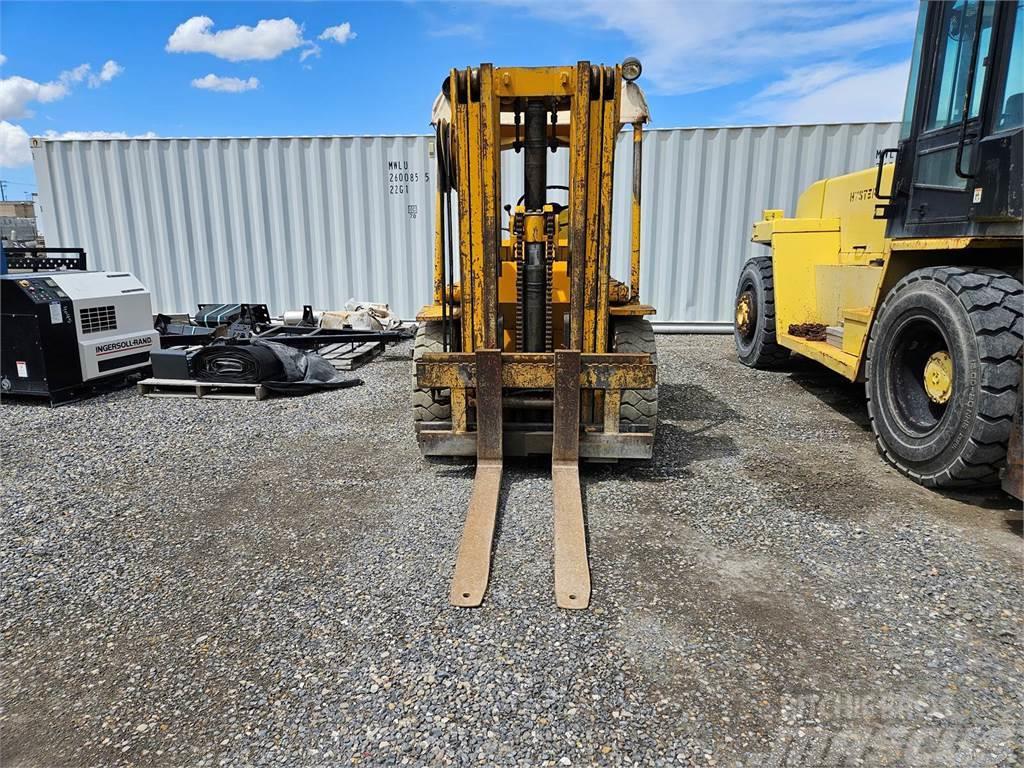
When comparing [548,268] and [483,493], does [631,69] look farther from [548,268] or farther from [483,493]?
[483,493]

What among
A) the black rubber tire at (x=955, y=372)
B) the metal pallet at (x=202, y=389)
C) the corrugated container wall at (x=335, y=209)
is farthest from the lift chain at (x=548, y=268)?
the corrugated container wall at (x=335, y=209)

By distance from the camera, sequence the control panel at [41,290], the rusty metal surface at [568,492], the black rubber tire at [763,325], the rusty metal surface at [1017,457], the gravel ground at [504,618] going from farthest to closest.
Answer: the black rubber tire at [763,325]
the control panel at [41,290]
the rusty metal surface at [1017,457]
the rusty metal surface at [568,492]
the gravel ground at [504,618]

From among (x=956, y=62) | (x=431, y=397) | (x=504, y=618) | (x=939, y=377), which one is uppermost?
(x=956, y=62)

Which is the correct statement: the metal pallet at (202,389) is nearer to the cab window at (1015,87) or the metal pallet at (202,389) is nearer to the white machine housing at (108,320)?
the white machine housing at (108,320)

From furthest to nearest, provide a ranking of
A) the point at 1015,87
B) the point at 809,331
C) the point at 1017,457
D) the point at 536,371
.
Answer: the point at 809,331 → the point at 536,371 → the point at 1015,87 → the point at 1017,457

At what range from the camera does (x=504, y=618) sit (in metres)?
2.81

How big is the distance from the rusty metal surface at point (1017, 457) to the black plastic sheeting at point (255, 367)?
6096 millimetres

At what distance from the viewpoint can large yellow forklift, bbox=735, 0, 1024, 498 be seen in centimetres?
375

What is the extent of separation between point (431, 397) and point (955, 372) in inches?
133

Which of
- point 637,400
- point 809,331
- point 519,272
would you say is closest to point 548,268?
point 519,272

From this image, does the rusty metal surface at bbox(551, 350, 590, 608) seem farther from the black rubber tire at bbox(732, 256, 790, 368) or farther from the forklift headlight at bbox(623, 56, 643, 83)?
the black rubber tire at bbox(732, 256, 790, 368)

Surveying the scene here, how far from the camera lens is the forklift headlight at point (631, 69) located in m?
4.07

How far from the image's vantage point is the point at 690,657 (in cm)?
256

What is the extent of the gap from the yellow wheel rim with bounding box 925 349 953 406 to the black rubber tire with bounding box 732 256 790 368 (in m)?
3.55
